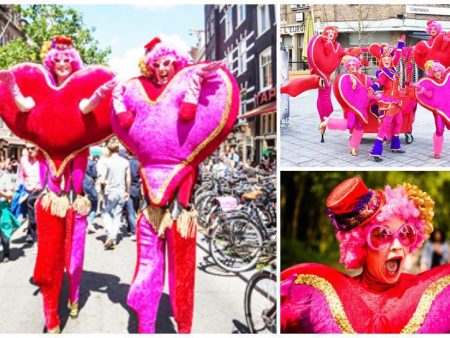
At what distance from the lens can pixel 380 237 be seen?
8.61 ft

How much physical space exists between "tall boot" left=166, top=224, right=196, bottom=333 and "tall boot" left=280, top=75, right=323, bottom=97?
1370 millimetres

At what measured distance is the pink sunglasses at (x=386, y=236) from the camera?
261cm

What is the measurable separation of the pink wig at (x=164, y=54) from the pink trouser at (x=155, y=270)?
87 centimetres

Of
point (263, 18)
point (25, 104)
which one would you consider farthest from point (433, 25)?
point (25, 104)

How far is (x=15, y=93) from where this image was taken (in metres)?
2.63

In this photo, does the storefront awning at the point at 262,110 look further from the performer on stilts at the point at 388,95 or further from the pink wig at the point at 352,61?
the performer on stilts at the point at 388,95

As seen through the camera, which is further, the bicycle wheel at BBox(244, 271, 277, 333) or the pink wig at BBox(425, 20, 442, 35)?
the pink wig at BBox(425, 20, 442, 35)

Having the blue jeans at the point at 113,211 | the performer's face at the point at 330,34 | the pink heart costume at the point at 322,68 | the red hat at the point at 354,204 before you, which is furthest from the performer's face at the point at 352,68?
the blue jeans at the point at 113,211

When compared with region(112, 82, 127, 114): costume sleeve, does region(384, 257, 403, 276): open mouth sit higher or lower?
lower

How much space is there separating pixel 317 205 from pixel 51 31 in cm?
266

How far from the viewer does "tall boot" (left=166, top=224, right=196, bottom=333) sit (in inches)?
102

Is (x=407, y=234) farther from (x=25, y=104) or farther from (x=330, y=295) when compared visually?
(x=25, y=104)

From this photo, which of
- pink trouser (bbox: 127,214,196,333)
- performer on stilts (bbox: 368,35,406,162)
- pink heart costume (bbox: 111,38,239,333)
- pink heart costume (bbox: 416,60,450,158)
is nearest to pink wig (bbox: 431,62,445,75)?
pink heart costume (bbox: 416,60,450,158)

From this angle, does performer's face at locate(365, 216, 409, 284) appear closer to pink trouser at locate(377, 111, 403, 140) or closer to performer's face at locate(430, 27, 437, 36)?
pink trouser at locate(377, 111, 403, 140)
